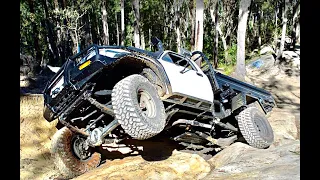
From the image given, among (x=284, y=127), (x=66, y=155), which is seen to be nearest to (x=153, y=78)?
(x=66, y=155)

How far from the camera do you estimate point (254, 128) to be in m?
6.32

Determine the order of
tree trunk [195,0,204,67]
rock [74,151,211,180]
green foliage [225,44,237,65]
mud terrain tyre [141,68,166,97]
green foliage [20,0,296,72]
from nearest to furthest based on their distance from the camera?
1. mud terrain tyre [141,68,166,97]
2. rock [74,151,211,180]
3. tree trunk [195,0,204,67]
4. green foliage [225,44,237,65]
5. green foliage [20,0,296,72]

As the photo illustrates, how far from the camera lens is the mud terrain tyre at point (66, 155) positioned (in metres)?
5.41

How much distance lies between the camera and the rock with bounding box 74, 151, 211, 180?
5109 mm

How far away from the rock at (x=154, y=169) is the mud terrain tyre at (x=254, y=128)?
3.52 feet

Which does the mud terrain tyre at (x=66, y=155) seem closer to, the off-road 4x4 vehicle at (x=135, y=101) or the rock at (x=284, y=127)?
the off-road 4x4 vehicle at (x=135, y=101)

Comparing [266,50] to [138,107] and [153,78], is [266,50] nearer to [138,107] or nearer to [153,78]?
[153,78]

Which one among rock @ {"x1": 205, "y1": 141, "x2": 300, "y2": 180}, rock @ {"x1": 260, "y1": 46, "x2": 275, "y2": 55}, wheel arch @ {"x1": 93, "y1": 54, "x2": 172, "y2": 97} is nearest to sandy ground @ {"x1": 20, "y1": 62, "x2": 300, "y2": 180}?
rock @ {"x1": 205, "y1": 141, "x2": 300, "y2": 180}

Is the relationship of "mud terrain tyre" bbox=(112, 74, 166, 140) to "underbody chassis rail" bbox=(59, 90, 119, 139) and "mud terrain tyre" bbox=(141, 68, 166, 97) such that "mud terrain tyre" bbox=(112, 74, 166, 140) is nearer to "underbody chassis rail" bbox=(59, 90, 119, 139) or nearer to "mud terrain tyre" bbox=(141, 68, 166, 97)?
"mud terrain tyre" bbox=(141, 68, 166, 97)

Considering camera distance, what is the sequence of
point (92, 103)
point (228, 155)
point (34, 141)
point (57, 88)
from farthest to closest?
point (34, 141), point (228, 155), point (57, 88), point (92, 103)

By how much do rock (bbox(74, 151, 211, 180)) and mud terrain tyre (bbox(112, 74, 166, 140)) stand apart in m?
1.09

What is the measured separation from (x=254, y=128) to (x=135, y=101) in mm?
3061

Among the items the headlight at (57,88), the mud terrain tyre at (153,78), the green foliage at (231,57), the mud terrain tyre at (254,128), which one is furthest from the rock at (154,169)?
the green foliage at (231,57)
